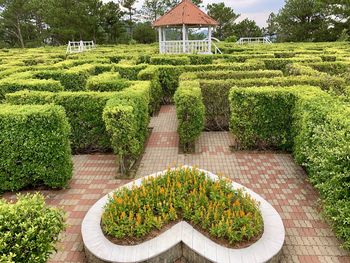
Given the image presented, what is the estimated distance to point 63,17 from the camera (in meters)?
42.1

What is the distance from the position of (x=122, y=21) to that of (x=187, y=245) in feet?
163

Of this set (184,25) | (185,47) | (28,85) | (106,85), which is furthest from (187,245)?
(184,25)

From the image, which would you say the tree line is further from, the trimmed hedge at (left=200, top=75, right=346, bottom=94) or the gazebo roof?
the trimmed hedge at (left=200, top=75, right=346, bottom=94)

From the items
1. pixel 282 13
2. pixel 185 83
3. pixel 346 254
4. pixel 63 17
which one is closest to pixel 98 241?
pixel 346 254

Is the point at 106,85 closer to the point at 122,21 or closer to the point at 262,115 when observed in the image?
the point at 262,115

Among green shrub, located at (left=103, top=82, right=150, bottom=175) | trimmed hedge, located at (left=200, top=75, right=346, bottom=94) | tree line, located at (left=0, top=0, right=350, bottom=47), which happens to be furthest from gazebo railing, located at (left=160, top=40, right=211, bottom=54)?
tree line, located at (left=0, top=0, right=350, bottom=47)

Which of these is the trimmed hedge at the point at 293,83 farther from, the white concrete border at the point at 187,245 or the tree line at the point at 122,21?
the tree line at the point at 122,21

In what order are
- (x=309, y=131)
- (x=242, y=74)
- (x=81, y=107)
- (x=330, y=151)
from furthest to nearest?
1. (x=242, y=74)
2. (x=81, y=107)
3. (x=309, y=131)
4. (x=330, y=151)

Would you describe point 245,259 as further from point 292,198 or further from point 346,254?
point 292,198

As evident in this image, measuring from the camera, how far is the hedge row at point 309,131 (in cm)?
526

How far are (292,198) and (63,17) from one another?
4354 cm

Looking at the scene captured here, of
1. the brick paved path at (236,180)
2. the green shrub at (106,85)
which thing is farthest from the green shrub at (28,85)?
the brick paved path at (236,180)

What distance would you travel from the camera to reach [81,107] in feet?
28.9

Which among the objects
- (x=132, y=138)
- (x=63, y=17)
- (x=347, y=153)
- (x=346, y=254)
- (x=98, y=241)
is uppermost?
(x=63, y=17)
